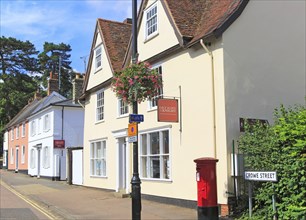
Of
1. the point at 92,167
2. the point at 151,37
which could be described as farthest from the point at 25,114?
the point at 151,37

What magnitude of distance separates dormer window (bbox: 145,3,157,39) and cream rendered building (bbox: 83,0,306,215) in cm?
4

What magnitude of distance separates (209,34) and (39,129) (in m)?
24.4

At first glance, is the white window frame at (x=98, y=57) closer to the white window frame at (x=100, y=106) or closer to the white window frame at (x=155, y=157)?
the white window frame at (x=100, y=106)

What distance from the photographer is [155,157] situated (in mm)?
15664

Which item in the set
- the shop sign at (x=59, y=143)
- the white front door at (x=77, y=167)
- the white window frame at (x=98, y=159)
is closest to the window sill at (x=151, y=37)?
the white window frame at (x=98, y=159)

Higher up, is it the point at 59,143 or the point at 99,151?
the point at 59,143

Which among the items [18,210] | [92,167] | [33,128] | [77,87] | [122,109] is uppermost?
[77,87]

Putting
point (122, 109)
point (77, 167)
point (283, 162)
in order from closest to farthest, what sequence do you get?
point (283, 162) → point (122, 109) → point (77, 167)

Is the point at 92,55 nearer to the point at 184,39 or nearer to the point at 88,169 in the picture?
the point at 88,169

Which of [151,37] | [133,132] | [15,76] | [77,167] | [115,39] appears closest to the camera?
[133,132]

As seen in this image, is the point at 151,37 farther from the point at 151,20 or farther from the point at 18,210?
the point at 18,210

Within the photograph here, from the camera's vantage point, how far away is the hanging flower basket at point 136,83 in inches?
409

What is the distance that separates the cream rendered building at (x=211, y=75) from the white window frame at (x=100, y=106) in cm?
472

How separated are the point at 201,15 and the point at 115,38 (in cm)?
717
